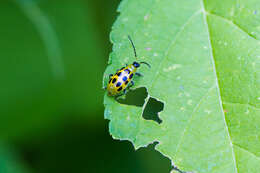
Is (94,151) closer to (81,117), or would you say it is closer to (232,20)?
(81,117)

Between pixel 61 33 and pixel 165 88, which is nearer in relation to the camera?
pixel 165 88

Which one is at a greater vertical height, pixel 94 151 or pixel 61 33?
pixel 61 33

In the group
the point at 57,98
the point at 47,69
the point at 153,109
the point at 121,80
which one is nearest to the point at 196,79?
the point at 153,109

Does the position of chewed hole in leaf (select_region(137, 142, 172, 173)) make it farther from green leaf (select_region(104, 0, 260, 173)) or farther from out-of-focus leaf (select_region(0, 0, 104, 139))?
green leaf (select_region(104, 0, 260, 173))

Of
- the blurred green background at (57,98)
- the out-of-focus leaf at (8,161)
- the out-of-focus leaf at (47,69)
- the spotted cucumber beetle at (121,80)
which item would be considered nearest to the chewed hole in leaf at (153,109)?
the spotted cucumber beetle at (121,80)

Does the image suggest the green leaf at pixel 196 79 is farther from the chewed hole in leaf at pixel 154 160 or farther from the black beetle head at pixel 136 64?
the chewed hole in leaf at pixel 154 160

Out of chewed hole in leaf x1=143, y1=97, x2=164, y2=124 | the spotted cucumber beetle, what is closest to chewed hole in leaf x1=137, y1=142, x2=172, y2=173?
the spotted cucumber beetle

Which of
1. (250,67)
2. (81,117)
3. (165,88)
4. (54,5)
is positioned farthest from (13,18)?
(250,67)
